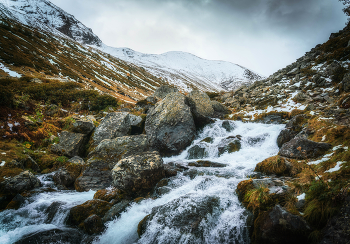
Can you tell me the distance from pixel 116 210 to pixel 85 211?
53.1 inches

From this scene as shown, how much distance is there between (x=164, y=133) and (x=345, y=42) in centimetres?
2315

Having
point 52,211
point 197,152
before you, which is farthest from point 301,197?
point 52,211

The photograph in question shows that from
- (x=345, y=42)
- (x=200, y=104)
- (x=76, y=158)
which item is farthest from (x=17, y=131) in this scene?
(x=345, y=42)

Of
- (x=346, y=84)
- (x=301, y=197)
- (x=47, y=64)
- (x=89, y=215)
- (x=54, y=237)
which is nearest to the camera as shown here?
(x=301, y=197)

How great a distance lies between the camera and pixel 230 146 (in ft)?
43.3

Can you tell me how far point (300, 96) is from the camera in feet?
49.8

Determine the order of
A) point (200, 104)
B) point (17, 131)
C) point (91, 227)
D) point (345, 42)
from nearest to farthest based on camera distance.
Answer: point (91, 227)
point (17, 131)
point (345, 42)
point (200, 104)

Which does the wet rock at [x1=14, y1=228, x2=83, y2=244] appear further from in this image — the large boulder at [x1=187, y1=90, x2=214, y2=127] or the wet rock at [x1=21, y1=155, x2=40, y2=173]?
the large boulder at [x1=187, y1=90, x2=214, y2=127]

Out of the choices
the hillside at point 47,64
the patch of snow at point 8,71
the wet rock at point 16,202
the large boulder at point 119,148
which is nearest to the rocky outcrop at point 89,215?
the wet rock at point 16,202

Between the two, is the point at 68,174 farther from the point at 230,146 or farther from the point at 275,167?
the point at 275,167

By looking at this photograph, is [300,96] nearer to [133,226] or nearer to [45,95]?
[133,226]

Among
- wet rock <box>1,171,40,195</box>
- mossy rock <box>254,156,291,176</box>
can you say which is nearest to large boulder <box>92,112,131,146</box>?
wet rock <box>1,171,40,195</box>

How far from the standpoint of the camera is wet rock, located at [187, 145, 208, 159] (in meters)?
13.5

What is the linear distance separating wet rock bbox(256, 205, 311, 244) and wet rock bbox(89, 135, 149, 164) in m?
9.72
